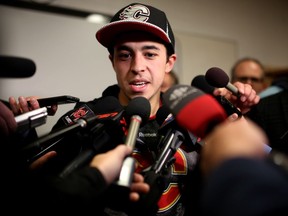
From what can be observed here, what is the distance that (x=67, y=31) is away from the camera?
164 cm

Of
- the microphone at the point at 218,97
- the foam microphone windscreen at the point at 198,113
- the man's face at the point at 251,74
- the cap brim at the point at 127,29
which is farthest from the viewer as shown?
the man's face at the point at 251,74

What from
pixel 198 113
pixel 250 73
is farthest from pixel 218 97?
pixel 250 73

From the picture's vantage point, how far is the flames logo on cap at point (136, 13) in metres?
0.85

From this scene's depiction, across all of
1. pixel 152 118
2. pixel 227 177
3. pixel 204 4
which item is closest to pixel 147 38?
pixel 152 118

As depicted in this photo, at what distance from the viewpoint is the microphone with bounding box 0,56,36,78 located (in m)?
0.45

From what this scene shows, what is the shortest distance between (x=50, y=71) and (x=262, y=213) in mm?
1415

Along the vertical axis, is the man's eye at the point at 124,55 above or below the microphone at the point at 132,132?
above

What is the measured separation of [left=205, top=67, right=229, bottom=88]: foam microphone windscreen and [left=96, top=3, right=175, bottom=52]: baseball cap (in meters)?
0.19

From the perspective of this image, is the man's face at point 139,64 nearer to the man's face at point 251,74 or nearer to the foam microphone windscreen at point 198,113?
the foam microphone windscreen at point 198,113

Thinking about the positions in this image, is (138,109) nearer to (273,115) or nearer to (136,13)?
(136,13)

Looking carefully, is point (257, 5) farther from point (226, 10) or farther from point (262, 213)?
point (262, 213)

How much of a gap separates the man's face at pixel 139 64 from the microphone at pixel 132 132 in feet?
0.68

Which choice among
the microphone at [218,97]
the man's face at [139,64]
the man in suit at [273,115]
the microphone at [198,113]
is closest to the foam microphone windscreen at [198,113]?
the microphone at [198,113]

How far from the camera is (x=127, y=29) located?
0.87 metres
